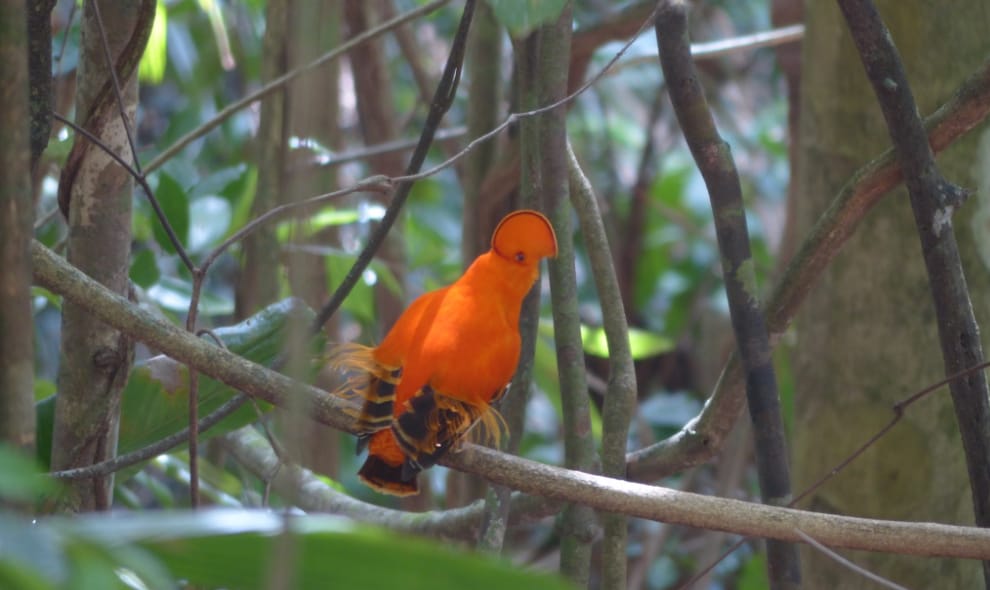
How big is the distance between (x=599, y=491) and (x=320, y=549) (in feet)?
1.79

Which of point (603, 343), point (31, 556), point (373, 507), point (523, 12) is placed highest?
point (603, 343)

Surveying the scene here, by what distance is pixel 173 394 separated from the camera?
4.50 feet

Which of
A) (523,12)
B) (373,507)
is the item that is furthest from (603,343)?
(523,12)

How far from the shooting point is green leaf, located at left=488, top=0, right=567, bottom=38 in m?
0.82

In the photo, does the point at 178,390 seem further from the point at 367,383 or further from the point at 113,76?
the point at 113,76

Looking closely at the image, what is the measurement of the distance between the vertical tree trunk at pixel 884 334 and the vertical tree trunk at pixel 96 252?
35.1 inches

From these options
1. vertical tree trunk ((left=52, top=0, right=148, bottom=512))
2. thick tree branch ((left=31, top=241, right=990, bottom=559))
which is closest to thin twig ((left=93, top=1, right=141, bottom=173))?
vertical tree trunk ((left=52, top=0, right=148, bottom=512))

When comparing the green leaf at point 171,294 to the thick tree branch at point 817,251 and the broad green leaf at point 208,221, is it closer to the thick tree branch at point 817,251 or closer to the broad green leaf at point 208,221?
the broad green leaf at point 208,221

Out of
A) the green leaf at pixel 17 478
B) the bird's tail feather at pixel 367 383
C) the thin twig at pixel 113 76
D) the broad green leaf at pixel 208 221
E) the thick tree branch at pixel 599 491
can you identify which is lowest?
the green leaf at pixel 17 478

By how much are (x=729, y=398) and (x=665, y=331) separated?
2.63m

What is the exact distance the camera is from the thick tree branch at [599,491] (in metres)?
0.91

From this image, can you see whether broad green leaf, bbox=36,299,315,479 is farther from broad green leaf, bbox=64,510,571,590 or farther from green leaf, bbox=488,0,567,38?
broad green leaf, bbox=64,510,571,590

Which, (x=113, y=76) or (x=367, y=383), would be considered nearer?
(x=113, y=76)

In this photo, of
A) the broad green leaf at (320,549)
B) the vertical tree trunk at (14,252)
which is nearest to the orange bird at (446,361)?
the vertical tree trunk at (14,252)
